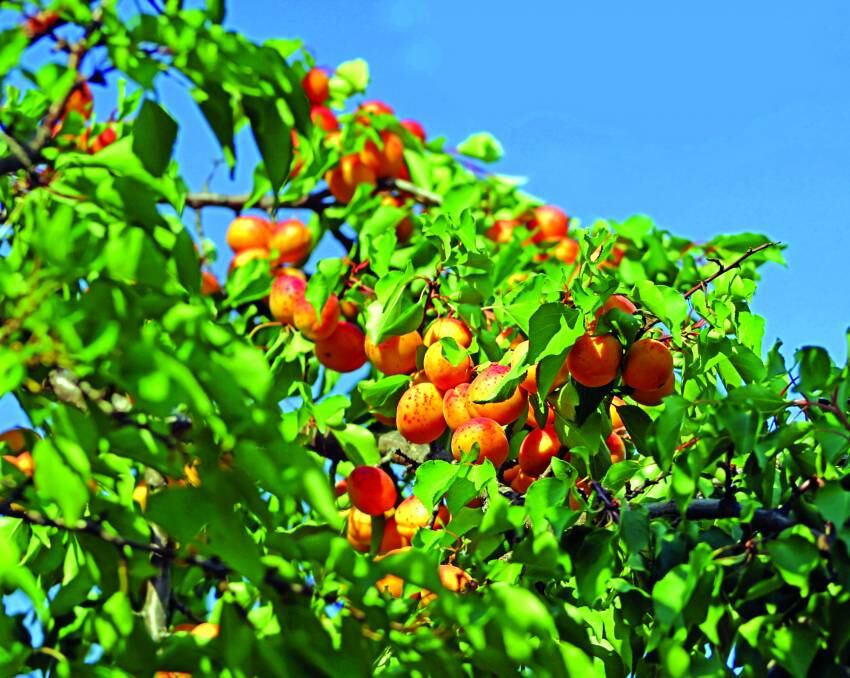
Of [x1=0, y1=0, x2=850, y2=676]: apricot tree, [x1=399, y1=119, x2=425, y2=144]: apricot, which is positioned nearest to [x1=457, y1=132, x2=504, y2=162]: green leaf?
[x1=399, y1=119, x2=425, y2=144]: apricot

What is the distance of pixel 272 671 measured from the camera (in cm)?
128

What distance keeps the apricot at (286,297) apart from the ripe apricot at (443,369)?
0.71m

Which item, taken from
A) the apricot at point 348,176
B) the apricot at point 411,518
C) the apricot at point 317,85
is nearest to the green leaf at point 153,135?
the apricot at point 411,518

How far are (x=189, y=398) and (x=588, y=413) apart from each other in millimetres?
1036

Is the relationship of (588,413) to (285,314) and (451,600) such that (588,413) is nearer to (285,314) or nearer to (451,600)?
(451,600)

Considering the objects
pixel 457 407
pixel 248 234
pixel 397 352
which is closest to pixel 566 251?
pixel 248 234

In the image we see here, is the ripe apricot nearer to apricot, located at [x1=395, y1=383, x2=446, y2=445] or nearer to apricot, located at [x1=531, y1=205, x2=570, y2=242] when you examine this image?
apricot, located at [x1=395, y1=383, x2=446, y2=445]

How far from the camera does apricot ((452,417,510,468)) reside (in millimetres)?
2088

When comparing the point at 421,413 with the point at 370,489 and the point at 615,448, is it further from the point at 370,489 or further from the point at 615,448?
the point at 615,448

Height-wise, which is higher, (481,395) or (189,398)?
(481,395)

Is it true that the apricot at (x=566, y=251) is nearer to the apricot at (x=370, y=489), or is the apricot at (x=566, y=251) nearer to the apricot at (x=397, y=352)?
the apricot at (x=397, y=352)

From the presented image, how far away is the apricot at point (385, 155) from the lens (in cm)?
383

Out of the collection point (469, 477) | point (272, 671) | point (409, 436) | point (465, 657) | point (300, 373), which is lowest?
point (272, 671)

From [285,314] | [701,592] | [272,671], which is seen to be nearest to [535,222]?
[285,314]
